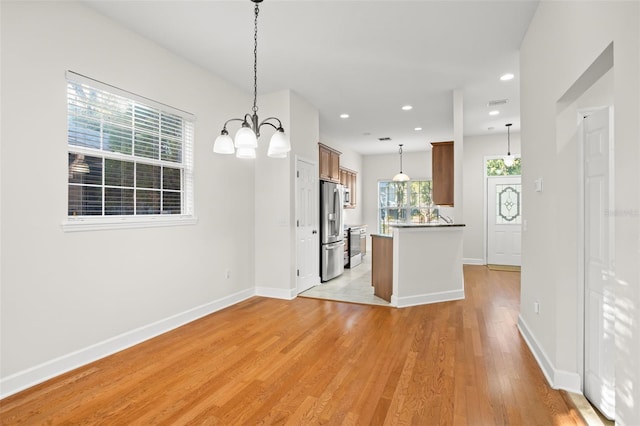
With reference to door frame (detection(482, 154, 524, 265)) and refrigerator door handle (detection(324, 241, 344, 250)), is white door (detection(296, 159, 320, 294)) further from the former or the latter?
door frame (detection(482, 154, 524, 265))

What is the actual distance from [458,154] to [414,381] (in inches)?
131

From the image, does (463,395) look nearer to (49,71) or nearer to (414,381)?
(414,381)

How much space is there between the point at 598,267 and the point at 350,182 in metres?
6.84

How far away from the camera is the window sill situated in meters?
2.67

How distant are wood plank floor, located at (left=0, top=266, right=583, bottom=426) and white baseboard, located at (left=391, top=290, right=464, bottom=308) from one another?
0.45m

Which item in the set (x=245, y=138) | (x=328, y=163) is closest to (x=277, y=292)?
(x=328, y=163)

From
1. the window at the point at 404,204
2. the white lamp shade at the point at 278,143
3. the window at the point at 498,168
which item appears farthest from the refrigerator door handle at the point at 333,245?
the window at the point at 498,168

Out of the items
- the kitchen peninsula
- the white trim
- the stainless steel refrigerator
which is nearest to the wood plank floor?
the kitchen peninsula

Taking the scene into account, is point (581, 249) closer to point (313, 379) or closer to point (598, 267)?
point (598, 267)

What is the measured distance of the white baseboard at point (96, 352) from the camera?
2299 mm

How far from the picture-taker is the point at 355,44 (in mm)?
3424

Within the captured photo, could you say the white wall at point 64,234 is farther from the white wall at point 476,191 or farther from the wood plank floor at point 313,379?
the white wall at point 476,191

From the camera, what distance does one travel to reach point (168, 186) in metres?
3.60

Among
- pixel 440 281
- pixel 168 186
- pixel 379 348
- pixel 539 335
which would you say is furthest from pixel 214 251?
pixel 539 335
